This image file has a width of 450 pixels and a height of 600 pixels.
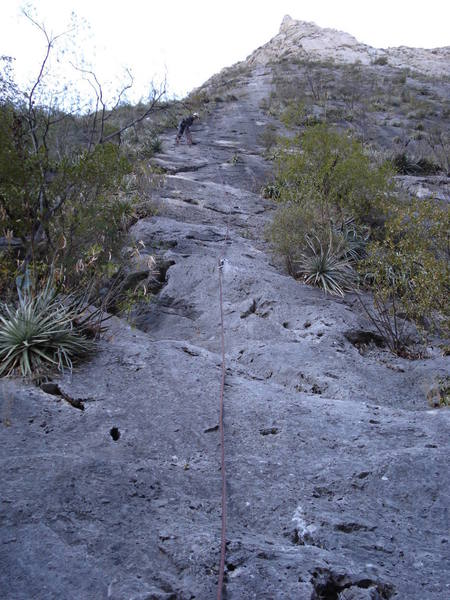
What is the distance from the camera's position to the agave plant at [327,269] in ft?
29.3

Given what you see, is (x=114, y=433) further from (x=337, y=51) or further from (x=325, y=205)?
(x=337, y=51)

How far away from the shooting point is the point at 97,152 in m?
7.41

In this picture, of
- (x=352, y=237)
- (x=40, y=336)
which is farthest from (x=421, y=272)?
(x=40, y=336)

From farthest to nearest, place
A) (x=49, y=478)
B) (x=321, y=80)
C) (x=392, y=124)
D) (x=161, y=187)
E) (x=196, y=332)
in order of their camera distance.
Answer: (x=321, y=80), (x=392, y=124), (x=161, y=187), (x=196, y=332), (x=49, y=478)

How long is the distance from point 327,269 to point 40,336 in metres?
5.58

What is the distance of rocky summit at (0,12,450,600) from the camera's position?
2.59 m

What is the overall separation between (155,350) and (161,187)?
9.05m

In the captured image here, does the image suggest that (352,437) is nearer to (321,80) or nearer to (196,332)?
(196,332)

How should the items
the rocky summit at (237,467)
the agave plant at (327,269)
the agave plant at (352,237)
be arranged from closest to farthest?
the rocky summit at (237,467) → the agave plant at (327,269) → the agave plant at (352,237)

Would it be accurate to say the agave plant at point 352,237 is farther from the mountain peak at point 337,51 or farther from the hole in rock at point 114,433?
the mountain peak at point 337,51

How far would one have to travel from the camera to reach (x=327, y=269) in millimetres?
9055

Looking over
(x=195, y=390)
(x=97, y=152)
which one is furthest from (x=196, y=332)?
(x=97, y=152)

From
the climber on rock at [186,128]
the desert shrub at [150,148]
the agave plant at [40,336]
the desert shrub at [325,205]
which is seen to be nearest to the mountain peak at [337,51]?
the climber on rock at [186,128]

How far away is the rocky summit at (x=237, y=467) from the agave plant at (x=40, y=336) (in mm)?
→ 261
